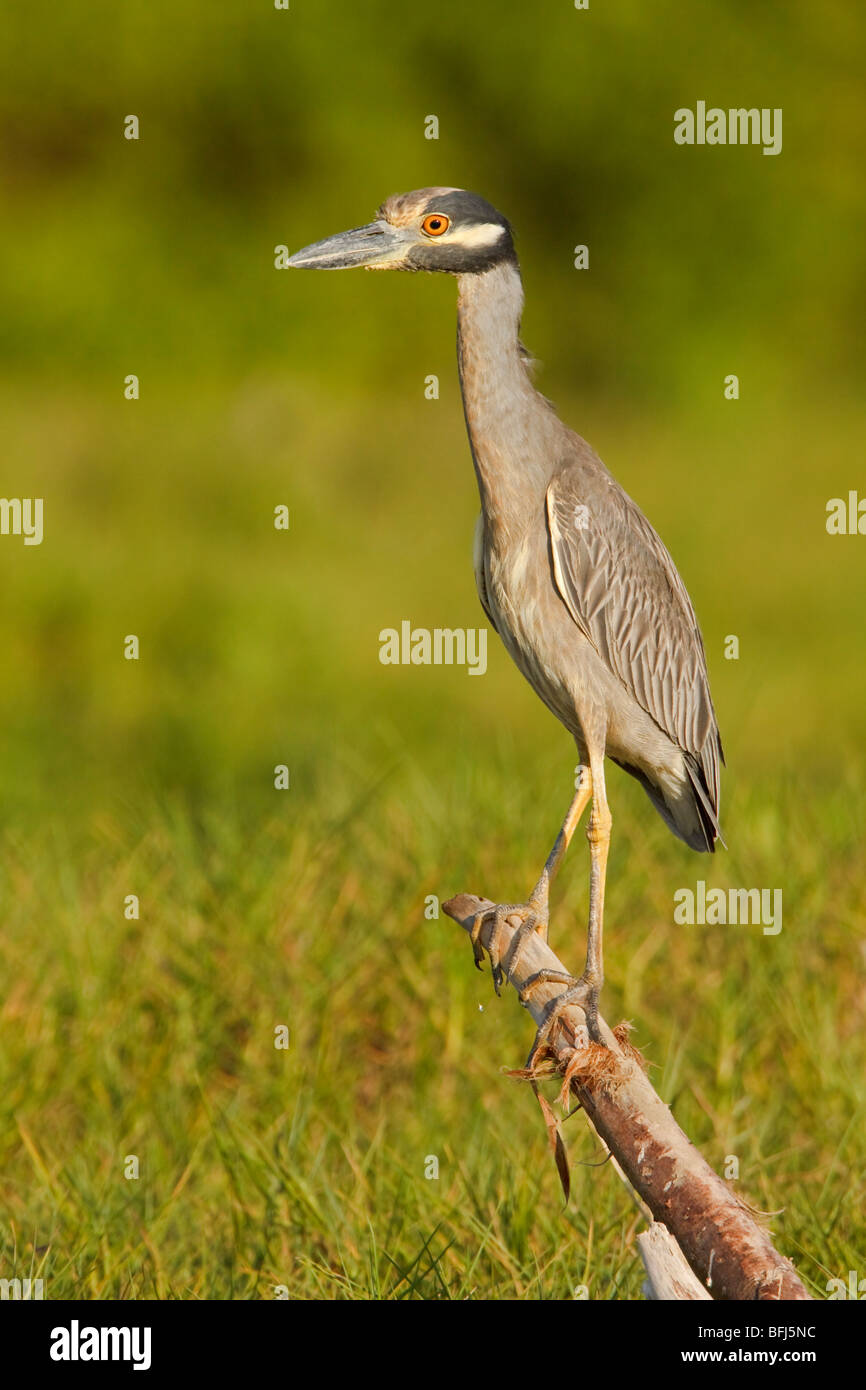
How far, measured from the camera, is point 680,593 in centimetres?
257

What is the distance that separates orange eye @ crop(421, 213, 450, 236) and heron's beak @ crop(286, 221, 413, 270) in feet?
0.07

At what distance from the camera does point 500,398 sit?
2.15 meters

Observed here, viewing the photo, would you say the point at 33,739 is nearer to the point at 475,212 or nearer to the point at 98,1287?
the point at 98,1287

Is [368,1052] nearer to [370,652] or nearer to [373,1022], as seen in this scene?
[373,1022]

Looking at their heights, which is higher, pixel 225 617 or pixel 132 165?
pixel 132 165

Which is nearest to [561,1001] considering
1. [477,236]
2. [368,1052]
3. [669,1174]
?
[669,1174]

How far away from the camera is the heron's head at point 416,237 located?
6.50 feet

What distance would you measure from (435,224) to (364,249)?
3.6 inches

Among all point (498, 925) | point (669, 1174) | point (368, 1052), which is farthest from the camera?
point (368, 1052)

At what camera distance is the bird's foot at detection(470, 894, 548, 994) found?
89.7 inches

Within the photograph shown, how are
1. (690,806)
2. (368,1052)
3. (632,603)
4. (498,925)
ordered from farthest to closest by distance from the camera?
(368,1052) < (690,806) < (632,603) < (498,925)

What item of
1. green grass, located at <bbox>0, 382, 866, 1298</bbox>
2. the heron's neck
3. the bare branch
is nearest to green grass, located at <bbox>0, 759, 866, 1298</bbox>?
green grass, located at <bbox>0, 382, 866, 1298</bbox>

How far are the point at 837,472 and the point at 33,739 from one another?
14.5 feet

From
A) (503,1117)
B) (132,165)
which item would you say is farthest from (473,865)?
(132,165)
